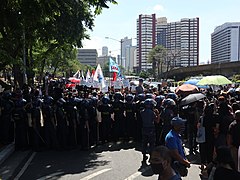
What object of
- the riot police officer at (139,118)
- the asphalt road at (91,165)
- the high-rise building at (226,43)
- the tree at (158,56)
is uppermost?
the high-rise building at (226,43)

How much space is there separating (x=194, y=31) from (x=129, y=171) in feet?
416

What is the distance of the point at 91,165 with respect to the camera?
8398 millimetres

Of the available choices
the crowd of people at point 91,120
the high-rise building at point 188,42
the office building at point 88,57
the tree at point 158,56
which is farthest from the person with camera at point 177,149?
the office building at point 88,57

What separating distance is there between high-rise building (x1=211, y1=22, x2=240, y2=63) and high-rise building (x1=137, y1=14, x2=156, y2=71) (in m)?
24.8

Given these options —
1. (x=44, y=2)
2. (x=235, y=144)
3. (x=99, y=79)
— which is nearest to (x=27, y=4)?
(x=44, y=2)

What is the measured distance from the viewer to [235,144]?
5910 millimetres

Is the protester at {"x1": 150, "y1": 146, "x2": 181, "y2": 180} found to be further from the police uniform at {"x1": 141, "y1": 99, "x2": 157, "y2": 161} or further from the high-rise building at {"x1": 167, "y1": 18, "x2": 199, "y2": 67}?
the high-rise building at {"x1": 167, "y1": 18, "x2": 199, "y2": 67}

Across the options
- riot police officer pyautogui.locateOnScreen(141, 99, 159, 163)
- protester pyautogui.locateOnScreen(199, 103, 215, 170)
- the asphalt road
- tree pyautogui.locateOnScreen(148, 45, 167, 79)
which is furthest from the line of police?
tree pyautogui.locateOnScreen(148, 45, 167, 79)

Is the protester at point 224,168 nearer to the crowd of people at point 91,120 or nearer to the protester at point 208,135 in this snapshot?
the protester at point 208,135

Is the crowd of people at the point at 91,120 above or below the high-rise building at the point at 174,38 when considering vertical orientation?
below

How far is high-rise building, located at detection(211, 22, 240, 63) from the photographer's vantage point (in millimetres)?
120375

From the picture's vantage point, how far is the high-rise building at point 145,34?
5089 inches

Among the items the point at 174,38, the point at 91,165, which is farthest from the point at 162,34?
the point at 91,165

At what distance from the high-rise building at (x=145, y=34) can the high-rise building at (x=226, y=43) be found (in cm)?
2482
